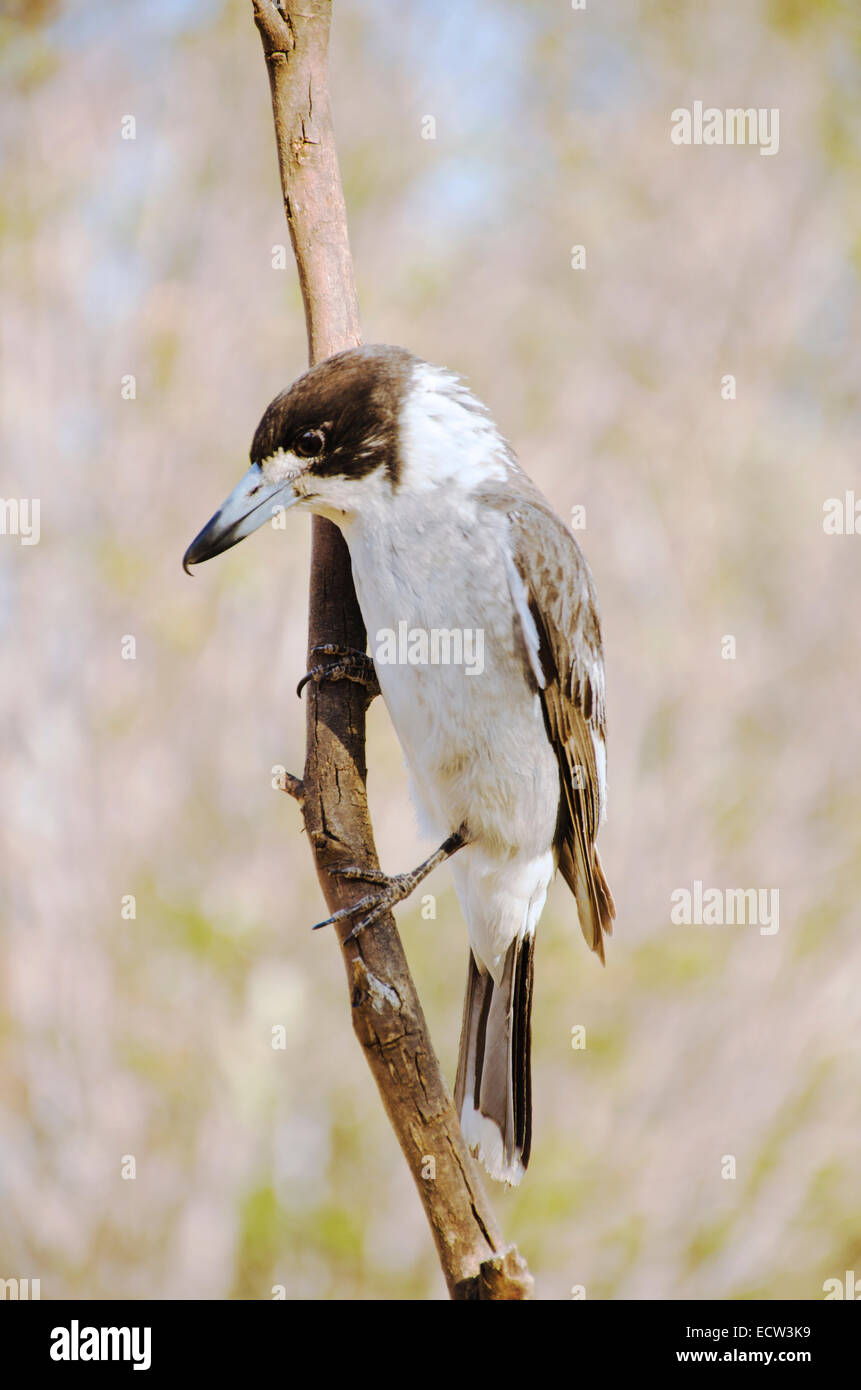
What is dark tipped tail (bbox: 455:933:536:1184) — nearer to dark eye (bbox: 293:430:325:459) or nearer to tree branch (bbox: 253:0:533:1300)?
tree branch (bbox: 253:0:533:1300)

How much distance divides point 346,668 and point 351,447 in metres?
0.31

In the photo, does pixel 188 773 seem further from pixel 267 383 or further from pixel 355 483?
pixel 355 483

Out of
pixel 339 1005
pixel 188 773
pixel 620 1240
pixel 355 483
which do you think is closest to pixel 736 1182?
pixel 620 1240

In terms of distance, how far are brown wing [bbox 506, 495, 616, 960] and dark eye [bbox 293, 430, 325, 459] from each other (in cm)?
28

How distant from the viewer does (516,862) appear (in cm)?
183

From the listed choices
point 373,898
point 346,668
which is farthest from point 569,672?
point 373,898

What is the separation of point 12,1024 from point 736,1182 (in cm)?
208

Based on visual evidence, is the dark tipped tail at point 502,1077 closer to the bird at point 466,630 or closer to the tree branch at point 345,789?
the bird at point 466,630

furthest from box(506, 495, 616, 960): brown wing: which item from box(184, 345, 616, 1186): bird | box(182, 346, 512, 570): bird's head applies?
box(182, 346, 512, 570): bird's head

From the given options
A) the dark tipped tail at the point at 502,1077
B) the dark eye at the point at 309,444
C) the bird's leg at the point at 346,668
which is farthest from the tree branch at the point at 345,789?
the dark tipped tail at the point at 502,1077

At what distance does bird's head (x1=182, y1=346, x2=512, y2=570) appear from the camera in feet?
5.20

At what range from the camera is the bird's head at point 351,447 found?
1.58 metres

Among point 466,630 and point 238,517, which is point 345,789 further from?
point 238,517

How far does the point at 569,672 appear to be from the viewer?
5.74 feet
